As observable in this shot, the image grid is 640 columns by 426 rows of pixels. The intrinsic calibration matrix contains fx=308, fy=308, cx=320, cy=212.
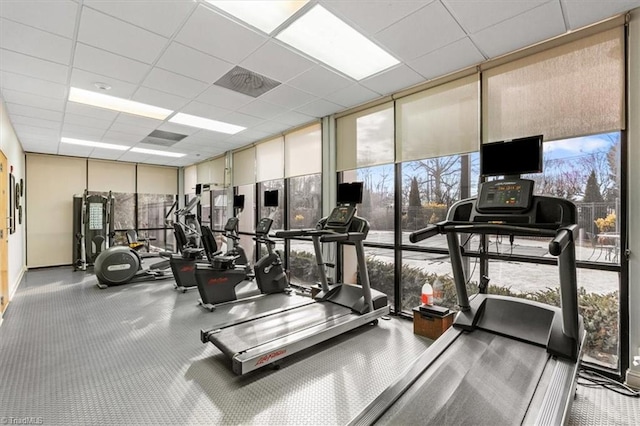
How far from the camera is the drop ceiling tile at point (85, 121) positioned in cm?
495

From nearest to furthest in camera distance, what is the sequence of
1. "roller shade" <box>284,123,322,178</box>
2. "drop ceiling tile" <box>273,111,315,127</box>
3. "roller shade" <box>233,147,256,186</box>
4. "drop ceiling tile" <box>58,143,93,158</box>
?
"drop ceiling tile" <box>273,111,315,127</box>, "roller shade" <box>284,123,322,178</box>, "drop ceiling tile" <box>58,143,93,158</box>, "roller shade" <box>233,147,256,186</box>

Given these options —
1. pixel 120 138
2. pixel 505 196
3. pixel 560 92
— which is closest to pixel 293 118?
pixel 560 92

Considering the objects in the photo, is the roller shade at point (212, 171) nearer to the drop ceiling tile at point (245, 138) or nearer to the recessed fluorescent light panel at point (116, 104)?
the drop ceiling tile at point (245, 138)

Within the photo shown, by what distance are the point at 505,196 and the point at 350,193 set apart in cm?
193

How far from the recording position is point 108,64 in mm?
3275

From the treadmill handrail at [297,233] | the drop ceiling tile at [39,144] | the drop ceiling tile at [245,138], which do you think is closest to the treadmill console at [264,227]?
the treadmill handrail at [297,233]

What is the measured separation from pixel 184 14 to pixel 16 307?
499cm

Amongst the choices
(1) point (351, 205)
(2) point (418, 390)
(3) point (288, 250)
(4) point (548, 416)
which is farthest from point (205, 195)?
(4) point (548, 416)

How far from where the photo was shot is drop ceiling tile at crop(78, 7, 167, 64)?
8.36 feet

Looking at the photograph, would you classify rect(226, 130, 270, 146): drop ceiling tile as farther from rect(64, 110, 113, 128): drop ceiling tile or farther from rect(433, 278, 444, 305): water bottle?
rect(433, 278, 444, 305): water bottle

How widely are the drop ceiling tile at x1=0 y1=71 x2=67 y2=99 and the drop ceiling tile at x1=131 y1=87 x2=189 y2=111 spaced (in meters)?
0.83

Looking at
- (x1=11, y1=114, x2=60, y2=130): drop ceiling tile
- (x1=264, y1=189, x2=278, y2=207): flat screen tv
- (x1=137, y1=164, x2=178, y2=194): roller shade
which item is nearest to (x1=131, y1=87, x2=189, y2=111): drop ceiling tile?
(x1=264, y1=189, x2=278, y2=207): flat screen tv

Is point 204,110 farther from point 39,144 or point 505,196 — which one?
point 39,144

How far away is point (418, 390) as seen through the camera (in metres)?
2.07
